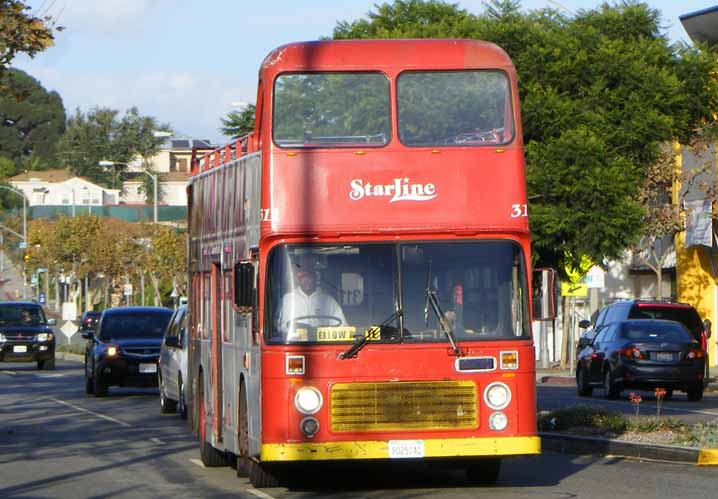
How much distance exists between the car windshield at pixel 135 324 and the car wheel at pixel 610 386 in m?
8.84

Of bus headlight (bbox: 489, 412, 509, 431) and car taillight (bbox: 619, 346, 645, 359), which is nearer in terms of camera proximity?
bus headlight (bbox: 489, 412, 509, 431)

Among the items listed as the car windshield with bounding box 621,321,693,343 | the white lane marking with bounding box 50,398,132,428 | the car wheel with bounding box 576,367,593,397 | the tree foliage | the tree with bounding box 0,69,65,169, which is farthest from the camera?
the tree with bounding box 0,69,65,169

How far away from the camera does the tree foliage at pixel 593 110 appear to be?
32906mm

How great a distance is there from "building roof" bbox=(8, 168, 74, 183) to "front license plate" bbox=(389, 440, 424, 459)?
442 feet

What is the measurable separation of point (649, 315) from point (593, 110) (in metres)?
4.88

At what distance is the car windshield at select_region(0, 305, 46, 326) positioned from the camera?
44500mm

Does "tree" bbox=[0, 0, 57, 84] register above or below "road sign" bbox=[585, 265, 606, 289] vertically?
above

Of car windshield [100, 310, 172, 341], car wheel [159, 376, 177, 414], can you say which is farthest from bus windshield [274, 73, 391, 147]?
car windshield [100, 310, 172, 341]

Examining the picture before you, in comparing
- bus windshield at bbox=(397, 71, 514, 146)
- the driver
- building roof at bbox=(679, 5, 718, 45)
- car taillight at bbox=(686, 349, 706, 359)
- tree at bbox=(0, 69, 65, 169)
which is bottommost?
car taillight at bbox=(686, 349, 706, 359)

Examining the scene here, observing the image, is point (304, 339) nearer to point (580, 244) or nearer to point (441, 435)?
point (441, 435)

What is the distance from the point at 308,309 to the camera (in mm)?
13633

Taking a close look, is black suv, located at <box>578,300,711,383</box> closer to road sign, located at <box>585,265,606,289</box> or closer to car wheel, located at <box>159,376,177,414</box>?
road sign, located at <box>585,265,606,289</box>

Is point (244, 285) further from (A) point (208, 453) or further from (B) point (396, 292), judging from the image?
(A) point (208, 453)

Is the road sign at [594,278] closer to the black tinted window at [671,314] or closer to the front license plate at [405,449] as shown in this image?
the black tinted window at [671,314]
